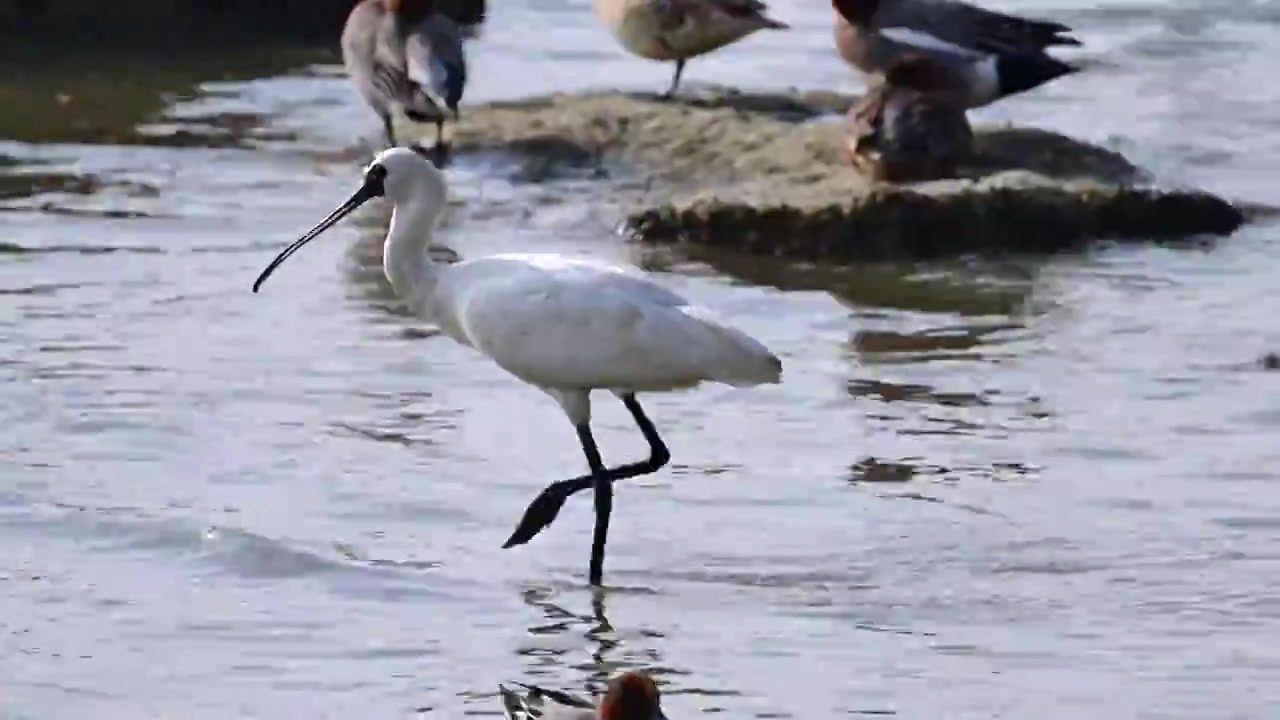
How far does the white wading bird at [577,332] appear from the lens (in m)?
8.30

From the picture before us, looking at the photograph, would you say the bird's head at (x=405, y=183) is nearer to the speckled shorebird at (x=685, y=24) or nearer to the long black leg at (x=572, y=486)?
the long black leg at (x=572, y=486)

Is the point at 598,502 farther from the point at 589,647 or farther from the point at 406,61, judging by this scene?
the point at 406,61

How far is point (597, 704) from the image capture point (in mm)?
6441

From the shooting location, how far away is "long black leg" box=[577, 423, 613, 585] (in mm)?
8336

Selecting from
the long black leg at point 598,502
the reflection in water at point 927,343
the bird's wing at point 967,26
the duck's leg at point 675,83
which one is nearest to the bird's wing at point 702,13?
the duck's leg at point 675,83

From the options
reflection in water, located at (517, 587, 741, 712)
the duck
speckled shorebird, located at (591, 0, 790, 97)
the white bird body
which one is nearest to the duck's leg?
speckled shorebird, located at (591, 0, 790, 97)

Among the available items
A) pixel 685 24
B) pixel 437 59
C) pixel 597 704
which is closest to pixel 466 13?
pixel 685 24

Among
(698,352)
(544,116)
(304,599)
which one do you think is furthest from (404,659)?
(544,116)

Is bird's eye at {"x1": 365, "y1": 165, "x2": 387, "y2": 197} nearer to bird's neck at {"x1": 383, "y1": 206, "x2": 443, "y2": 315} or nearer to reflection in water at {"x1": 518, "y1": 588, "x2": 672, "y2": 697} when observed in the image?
bird's neck at {"x1": 383, "y1": 206, "x2": 443, "y2": 315}

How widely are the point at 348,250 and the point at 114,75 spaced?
5.79 meters

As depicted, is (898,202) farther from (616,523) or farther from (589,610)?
(589,610)

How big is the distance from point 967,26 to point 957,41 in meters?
0.20

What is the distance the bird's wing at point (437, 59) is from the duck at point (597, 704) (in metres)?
8.32

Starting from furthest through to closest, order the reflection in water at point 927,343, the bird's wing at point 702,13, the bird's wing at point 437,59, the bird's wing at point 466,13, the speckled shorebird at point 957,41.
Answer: the bird's wing at point 466,13, the bird's wing at point 702,13, the speckled shorebird at point 957,41, the bird's wing at point 437,59, the reflection in water at point 927,343
